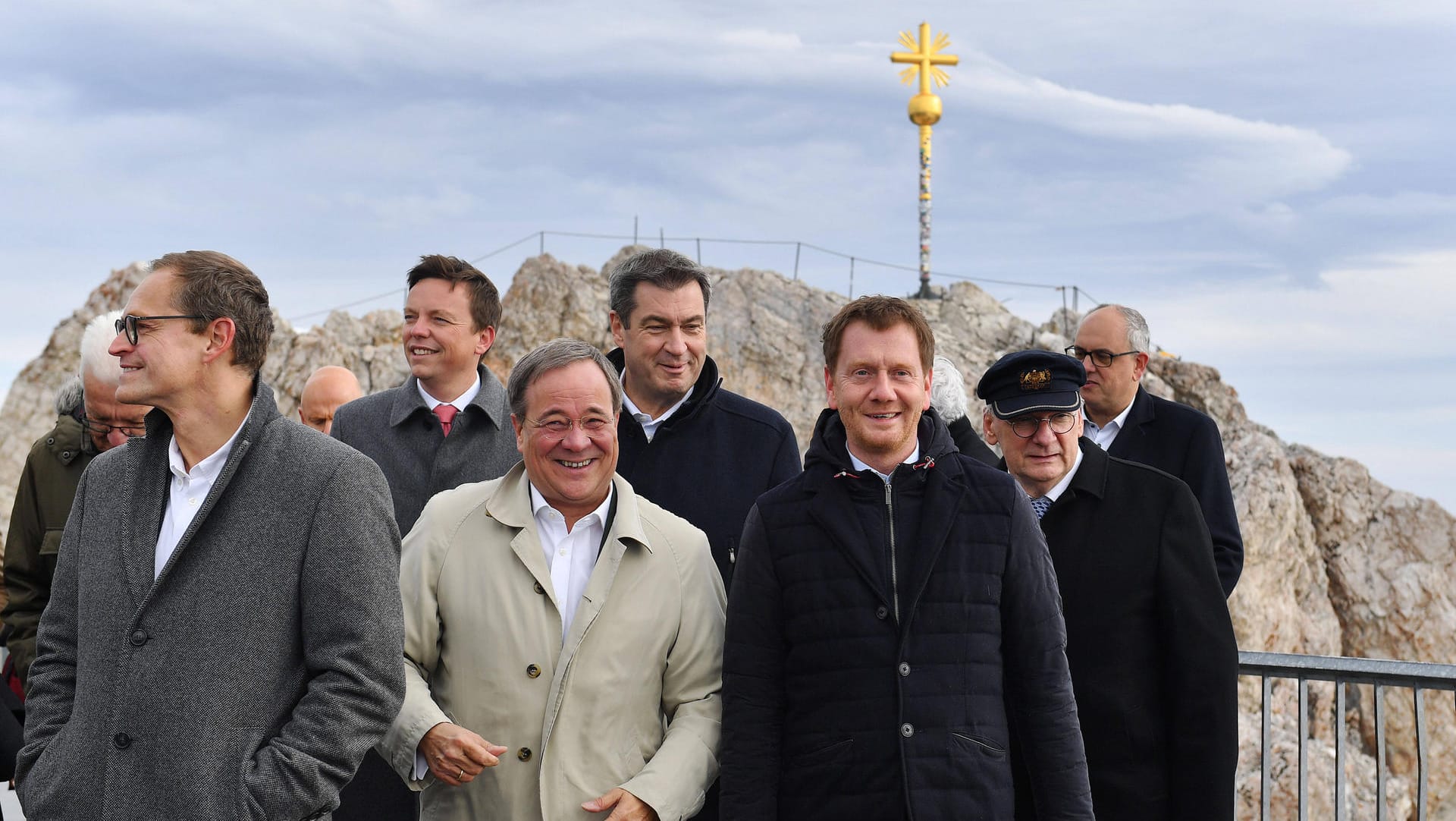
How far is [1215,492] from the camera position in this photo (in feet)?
13.7

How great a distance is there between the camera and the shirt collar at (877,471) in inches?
101

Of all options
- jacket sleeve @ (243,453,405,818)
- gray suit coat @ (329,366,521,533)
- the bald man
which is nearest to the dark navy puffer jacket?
jacket sleeve @ (243,453,405,818)

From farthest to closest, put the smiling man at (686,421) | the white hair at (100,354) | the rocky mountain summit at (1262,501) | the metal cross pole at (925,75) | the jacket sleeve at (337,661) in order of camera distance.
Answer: the metal cross pole at (925,75) < the rocky mountain summit at (1262,501) < the white hair at (100,354) < the smiling man at (686,421) < the jacket sleeve at (337,661)

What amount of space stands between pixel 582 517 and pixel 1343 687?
3.28 metres

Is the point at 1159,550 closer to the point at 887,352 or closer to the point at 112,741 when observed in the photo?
the point at 887,352

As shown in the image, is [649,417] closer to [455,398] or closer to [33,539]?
[455,398]

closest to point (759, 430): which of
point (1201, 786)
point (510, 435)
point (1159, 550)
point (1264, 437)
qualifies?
point (510, 435)

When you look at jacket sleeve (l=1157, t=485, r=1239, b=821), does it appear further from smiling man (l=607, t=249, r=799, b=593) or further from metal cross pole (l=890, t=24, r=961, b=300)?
metal cross pole (l=890, t=24, r=961, b=300)

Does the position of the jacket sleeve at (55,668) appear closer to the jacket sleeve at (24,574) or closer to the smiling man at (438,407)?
the smiling man at (438,407)

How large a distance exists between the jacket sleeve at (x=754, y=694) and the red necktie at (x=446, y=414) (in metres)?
1.72

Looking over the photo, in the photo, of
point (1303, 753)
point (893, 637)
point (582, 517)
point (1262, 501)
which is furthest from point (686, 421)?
point (1262, 501)

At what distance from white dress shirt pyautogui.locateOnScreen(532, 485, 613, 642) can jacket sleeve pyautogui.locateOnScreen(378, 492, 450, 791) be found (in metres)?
0.25

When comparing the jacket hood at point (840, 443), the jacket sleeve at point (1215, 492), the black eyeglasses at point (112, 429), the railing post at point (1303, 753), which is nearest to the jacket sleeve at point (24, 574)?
the black eyeglasses at point (112, 429)

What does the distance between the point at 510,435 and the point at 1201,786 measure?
8.12ft
